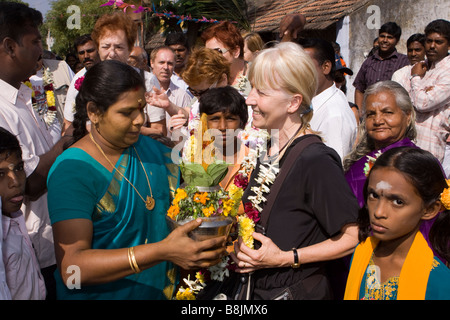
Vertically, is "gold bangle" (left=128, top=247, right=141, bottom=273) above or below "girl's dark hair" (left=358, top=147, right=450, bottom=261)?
below

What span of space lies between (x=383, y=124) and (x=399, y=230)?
51.4 inches

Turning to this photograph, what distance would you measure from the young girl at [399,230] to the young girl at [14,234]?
181 centimetres

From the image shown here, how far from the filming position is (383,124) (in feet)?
11.4

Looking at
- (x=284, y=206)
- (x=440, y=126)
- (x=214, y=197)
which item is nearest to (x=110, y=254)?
(x=214, y=197)

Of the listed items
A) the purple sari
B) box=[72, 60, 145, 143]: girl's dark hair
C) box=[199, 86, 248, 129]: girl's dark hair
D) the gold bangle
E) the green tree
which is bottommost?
the gold bangle

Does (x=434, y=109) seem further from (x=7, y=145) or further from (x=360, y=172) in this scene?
A: (x=7, y=145)

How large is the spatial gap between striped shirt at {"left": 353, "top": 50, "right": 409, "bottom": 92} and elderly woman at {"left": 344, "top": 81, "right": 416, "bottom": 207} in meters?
5.06

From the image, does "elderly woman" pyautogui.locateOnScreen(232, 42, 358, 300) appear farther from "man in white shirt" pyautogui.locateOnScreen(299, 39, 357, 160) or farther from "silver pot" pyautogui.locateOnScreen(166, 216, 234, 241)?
"man in white shirt" pyautogui.locateOnScreen(299, 39, 357, 160)

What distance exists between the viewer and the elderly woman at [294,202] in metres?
2.32

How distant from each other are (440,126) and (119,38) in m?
3.98

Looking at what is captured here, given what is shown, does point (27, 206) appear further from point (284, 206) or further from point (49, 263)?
point (284, 206)

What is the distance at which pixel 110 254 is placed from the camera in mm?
2213

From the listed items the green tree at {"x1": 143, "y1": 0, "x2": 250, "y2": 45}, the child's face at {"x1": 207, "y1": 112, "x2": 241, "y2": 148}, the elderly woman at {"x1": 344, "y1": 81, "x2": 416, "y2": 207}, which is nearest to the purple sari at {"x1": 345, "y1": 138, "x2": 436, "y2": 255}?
the elderly woman at {"x1": 344, "y1": 81, "x2": 416, "y2": 207}

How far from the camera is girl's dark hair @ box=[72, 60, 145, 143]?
7.94ft
